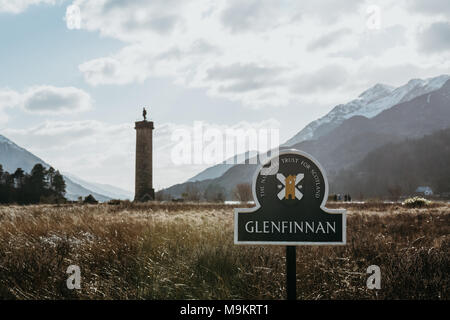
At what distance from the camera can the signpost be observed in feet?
16.5

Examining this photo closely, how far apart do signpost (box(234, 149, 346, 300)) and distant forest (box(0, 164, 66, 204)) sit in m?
39.1

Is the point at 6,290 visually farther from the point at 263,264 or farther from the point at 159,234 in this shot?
the point at 263,264

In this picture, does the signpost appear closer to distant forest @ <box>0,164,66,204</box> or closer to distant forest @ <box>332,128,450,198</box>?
distant forest @ <box>0,164,66,204</box>

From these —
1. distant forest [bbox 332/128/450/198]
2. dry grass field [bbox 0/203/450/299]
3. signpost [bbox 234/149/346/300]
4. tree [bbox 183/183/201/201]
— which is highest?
distant forest [bbox 332/128/450/198]

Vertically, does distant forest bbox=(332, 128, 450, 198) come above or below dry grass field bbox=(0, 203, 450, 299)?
above

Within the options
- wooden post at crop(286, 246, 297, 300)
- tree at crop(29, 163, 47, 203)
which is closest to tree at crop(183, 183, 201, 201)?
tree at crop(29, 163, 47, 203)

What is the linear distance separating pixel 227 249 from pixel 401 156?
16571cm

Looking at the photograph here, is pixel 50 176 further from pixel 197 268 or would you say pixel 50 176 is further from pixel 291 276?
pixel 291 276

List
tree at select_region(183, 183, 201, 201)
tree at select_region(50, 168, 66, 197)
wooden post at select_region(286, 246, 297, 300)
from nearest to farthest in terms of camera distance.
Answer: wooden post at select_region(286, 246, 297, 300), tree at select_region(183, 183, 201, 201), tree at select_region(50, 168, 66, 197)

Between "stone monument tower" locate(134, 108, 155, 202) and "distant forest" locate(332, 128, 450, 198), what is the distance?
111 meters

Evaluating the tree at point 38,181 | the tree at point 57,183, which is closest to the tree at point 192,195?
the tree at point 57,183

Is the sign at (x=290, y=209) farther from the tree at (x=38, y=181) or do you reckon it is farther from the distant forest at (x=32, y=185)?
the tree at (x=38, y=181)

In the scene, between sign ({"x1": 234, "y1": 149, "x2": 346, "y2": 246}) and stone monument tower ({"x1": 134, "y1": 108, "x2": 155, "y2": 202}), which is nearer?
sign ({"x1": 234, "y1": 149, "x2": 346, "y2": 246})

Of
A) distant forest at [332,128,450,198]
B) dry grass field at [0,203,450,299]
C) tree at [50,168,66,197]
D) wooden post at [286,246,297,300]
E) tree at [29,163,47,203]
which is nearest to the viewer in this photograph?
wooden post at [286,246,297,300]
